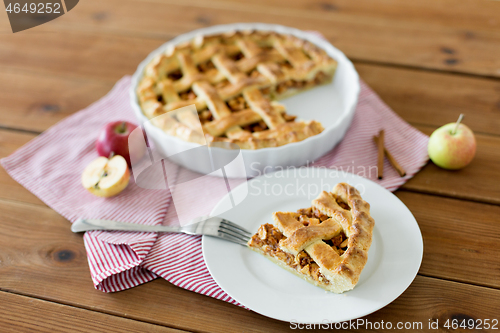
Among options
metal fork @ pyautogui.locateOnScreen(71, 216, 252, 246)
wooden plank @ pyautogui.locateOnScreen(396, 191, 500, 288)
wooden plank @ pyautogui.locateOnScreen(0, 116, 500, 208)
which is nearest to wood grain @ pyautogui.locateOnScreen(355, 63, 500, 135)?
wooden plank @ pyautogui.locateOnScreen(0, 116, 500, 208)

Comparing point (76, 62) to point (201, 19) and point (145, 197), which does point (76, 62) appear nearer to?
point (201, 19)

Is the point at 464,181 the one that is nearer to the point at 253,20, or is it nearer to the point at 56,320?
the point at 56,320

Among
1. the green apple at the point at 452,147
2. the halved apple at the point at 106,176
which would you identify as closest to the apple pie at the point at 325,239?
the green apple at the point at 452,147

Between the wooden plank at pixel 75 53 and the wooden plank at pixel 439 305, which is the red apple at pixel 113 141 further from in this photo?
the wooden plank at pixel 439 305

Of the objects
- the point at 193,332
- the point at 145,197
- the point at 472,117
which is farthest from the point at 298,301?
the point at 472,117

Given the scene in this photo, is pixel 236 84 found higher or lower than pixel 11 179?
higher

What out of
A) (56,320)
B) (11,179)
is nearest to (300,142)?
(56,320)

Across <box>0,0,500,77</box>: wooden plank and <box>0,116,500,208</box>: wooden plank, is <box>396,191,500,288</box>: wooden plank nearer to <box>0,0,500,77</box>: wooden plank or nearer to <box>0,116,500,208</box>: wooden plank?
<box>0,116,500,208</box>: wooden plank
